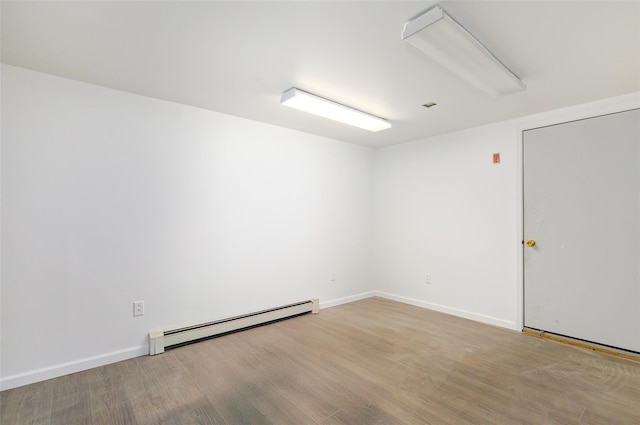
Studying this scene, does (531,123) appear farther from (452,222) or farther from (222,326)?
(222,326)

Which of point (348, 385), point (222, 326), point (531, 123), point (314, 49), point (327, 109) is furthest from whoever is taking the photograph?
point (531, 123)

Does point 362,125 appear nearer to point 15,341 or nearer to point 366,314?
point 366,314

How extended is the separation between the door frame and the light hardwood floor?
20.5 inches

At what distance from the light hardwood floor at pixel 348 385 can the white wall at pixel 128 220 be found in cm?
36

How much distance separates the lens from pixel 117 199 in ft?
8.79

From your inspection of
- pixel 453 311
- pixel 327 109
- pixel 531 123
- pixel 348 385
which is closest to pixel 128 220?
pixel 327 109

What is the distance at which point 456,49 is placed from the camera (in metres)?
1.91

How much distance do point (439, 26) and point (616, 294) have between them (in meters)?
3.05

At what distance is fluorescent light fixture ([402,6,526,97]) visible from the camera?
5.53 ft

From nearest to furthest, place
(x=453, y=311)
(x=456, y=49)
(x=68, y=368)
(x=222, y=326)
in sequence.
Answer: (x=456, y=49), (x=68, y=368), (x=222, y=326), (x=453, y=311)

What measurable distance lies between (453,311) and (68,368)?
412 centimetres

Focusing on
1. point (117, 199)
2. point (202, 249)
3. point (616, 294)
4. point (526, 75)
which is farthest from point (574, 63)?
point (117, 199)

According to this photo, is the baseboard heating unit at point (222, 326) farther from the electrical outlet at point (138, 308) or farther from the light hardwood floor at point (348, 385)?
the electrical outlet at point (138, 308)

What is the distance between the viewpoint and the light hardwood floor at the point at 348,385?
1.91 meters
